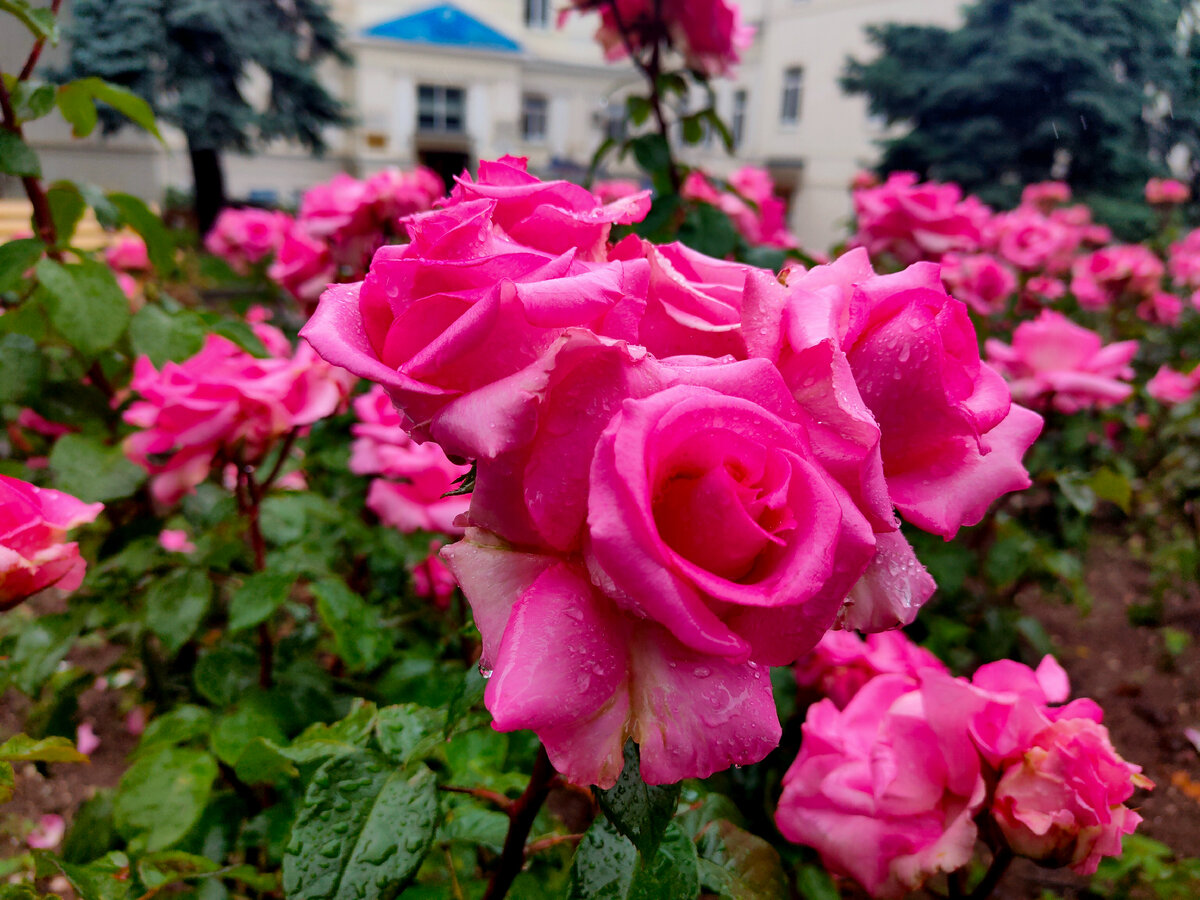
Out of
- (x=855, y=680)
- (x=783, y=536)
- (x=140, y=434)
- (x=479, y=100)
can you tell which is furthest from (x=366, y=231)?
(x=479, y=100)

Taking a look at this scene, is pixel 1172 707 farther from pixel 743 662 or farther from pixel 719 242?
pixel 743 662

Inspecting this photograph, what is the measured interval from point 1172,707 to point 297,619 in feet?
6.03

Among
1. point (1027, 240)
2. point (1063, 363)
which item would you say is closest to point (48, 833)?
point (1063, 363)

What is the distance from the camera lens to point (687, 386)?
26 centimetres

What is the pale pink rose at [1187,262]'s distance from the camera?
2535mm

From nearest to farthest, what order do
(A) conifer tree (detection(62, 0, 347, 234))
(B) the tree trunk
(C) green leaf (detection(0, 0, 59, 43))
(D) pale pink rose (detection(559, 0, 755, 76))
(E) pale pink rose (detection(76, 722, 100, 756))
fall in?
(C) green leaf (detection(0, 0, 59, 43)) → (D) pale pink rose (detection(559, 0, 755, 76)) → (E) pale pink rose (detection(76, 722, 100, 756)) → (A) conifer tree (detection(62, 0, 347, 234)) → (B) the tree trunk

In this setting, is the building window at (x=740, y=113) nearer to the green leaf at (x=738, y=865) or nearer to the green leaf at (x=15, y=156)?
the green leaf at (x=15, y=156)

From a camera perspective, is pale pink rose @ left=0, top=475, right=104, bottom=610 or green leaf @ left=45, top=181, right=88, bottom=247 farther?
green leaf @ left=45, top=181, right=88, bottom=247

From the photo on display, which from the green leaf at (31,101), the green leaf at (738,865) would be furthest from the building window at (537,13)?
the green leaf at (738,865)

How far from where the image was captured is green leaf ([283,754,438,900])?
14.0 inches

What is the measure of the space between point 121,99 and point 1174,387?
84.5 inches

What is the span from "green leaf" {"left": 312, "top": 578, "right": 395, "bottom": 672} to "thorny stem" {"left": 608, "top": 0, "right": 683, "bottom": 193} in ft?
2.39

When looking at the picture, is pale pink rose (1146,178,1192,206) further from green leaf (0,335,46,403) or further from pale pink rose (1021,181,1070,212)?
green leaf (0,335,46,403)

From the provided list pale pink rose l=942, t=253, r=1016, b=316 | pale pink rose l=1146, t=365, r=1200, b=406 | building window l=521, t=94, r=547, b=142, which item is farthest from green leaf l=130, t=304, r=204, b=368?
building window l=521, t=94, r=547, b=142
